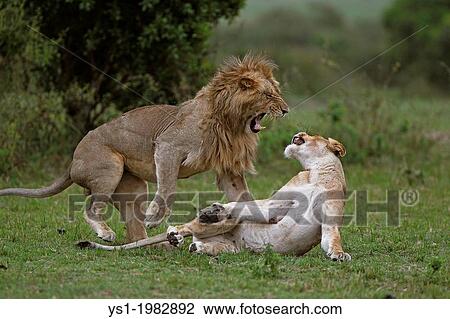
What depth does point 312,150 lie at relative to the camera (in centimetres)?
718

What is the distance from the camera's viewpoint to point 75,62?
1179 cm

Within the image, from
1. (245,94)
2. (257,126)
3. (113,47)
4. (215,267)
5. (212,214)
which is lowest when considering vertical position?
(215,267)

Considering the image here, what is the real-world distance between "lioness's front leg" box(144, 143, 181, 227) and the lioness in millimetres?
282

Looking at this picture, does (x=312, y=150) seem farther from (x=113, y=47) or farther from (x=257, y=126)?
(x=113, y=47)

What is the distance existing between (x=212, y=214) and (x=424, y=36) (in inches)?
751

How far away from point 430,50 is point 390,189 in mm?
14227

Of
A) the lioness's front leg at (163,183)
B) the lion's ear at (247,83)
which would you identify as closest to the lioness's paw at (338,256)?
the lioness's front leg at (163,183)

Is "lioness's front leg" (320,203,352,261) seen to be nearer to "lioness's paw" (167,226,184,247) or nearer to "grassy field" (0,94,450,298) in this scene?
"grassy field" (0,94,450,298)

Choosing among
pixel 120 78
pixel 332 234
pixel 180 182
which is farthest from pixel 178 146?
pixel 120 78

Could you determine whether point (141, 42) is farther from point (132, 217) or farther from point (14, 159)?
point (132, 217)

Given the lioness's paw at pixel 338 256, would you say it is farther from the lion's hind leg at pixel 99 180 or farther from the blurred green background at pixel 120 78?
the blurred green background at pixel 120 78

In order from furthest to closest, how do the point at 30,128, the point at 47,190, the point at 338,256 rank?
the point at 30,128, the point at 47,190, the point at 338,256

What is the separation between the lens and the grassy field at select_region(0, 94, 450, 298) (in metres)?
5.71

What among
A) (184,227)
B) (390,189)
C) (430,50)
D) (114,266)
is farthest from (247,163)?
(430,50)
